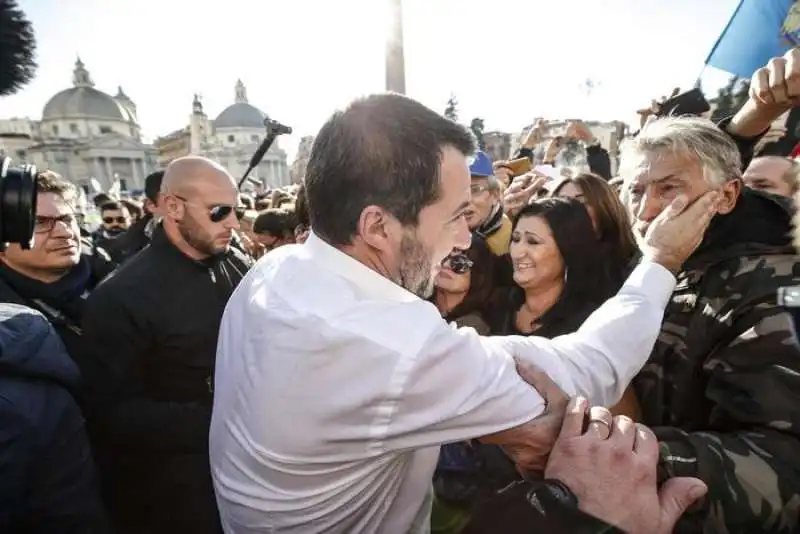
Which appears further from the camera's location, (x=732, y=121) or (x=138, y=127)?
(x=138, y=127)

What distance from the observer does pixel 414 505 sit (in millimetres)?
1333

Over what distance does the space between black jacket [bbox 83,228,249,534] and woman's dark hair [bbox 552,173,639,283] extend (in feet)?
6.78

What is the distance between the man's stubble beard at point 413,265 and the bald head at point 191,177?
1.98m

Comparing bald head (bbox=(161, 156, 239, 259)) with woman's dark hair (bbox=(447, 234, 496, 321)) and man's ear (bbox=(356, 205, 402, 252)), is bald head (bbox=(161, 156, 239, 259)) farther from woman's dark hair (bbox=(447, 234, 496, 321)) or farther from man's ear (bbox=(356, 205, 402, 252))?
man's ear (bbox=(356, 205, 402, 252))

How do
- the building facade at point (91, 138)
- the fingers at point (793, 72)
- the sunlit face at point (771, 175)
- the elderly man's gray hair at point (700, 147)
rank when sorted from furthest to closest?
the building facade at point (91, 138)
the sunlit face at point (771, 175)
the elderly man's gray hair at point (700, 147)
the fingers at point (793, 72)

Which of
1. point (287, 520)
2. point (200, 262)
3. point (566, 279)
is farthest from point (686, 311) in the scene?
point (200, 262)

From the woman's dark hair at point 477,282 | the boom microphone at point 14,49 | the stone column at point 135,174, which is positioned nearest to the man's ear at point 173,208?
the boom microphone at point 14,49

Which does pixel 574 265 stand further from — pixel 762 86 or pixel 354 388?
pixel 354 388

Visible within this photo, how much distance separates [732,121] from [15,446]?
9.14 feet

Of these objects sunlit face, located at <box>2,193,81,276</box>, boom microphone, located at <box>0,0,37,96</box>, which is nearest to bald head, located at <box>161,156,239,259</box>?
sunlit face, located at <box>2,193,81,276</box>

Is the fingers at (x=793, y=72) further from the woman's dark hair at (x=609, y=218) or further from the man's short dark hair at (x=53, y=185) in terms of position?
the man's short dark hair at (x=53, y=185)

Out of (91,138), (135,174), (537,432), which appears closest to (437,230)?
(537,432)

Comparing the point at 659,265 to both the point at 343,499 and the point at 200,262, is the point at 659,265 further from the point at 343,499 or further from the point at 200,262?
the point at 200,262

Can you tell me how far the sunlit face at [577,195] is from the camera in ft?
8.28
